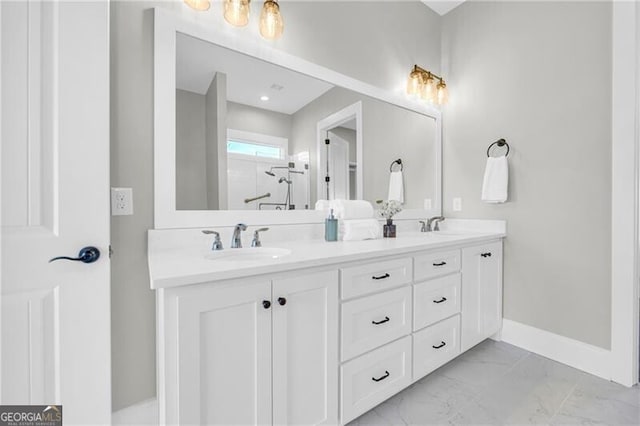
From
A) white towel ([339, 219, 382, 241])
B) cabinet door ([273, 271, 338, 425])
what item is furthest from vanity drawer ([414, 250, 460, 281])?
cabinet door ([273, 271, 338, 425])

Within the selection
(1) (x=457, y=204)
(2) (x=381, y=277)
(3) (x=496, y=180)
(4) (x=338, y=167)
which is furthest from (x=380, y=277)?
(1) (x=457, y=204)

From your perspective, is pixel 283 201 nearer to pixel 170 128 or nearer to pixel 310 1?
pixel 170 128

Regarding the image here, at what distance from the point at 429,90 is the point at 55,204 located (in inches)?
99.2

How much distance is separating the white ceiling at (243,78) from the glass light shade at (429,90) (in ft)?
3.19

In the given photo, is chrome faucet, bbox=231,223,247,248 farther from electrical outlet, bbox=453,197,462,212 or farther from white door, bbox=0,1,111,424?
electrical outlet, bbox=453,197,462,212

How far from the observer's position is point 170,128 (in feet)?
4.38

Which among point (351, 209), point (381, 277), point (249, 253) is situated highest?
point (351, 209)

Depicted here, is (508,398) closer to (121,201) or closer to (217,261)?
(217,261)

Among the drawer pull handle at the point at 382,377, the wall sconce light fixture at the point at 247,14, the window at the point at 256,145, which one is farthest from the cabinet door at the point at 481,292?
the wall sconce light fixture at the point at 247,14

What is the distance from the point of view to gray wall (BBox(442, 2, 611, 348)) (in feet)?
5.79

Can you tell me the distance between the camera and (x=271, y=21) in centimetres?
154

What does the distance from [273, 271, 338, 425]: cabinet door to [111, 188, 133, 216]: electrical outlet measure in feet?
2.44

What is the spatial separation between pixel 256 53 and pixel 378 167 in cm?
112

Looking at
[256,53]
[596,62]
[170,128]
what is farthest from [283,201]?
[596,62]
